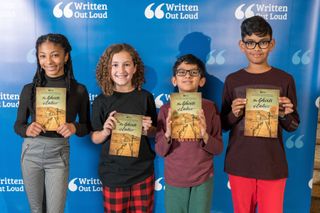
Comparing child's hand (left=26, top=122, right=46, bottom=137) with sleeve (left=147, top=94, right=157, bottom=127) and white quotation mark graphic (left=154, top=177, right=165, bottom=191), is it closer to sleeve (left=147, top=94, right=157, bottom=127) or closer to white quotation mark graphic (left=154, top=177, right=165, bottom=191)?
sleeve (left=147, top=94, right=157, bottom=127)

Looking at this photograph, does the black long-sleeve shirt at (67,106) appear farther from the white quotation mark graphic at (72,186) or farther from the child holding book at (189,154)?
the white quotation mark graphic at (72,186)

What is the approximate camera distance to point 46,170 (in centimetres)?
189

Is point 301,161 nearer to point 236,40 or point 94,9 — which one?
point 236,40

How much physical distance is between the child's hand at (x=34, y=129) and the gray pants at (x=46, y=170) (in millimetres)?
58

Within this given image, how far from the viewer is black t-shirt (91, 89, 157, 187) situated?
191cm

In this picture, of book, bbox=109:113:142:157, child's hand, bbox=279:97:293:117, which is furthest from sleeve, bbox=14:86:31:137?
child's hand, bbox=279:97:293:117

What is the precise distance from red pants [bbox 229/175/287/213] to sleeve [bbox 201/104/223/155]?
245 mm

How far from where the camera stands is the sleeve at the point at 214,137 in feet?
5.91

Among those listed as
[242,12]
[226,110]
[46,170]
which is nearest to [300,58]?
[242,12]

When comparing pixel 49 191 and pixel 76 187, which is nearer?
pixel 49 191

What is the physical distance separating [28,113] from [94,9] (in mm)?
877

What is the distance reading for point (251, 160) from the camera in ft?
6.13

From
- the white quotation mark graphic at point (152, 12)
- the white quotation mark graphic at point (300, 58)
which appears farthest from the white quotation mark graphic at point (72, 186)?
the white quotation mark graphic at point (300, 58)

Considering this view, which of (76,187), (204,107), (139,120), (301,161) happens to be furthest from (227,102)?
(76,187)
